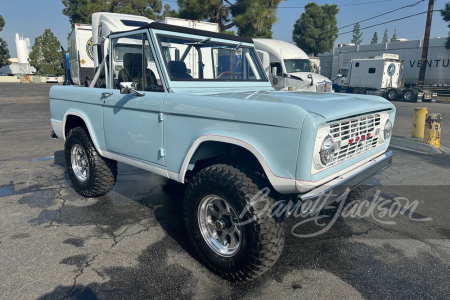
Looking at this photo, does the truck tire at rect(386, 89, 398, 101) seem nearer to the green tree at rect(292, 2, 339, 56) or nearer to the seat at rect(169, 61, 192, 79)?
the green tree at rect(292, 2, 339, 56)

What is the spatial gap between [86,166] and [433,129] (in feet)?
23.0

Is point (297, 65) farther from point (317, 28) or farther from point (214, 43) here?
point (317, 28)

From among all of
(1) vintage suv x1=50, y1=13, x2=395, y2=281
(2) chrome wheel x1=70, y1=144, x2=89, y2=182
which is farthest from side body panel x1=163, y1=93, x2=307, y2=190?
(2) chrome wheel x1=70, y1=144, x2=89, y2=182

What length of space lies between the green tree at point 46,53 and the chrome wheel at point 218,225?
62024 mm

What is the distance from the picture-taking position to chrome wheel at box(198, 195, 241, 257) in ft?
9.23

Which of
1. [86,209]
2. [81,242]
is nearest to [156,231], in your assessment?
[81,242]

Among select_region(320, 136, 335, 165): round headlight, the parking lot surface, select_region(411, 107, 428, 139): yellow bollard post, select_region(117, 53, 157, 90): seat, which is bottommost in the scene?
the parking lot surface

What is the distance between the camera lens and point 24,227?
12.2 feet

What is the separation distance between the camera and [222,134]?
8.68ft

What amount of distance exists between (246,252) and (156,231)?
140cm

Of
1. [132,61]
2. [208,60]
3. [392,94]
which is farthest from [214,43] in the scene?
[392,94]

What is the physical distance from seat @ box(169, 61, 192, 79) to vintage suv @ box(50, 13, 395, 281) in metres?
0.01

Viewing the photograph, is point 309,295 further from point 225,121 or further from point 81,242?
point 81,242

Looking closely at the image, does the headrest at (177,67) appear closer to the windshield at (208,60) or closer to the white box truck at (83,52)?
the windshield at (208,60)
